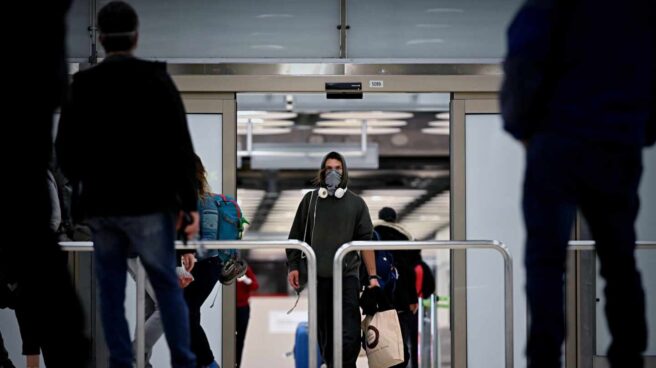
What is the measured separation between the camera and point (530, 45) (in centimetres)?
421

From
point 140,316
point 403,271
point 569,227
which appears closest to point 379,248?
point 140,316

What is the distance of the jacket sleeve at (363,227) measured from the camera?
838 centimetres

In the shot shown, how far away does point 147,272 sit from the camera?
4824mm

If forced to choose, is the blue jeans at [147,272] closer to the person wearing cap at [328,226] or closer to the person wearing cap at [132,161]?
the person wearing cap at [132,161]

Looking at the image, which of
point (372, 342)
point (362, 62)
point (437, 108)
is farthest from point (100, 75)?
point (437, 108)

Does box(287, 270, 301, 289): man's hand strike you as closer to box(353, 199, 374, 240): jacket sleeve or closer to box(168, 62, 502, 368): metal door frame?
box(353, 199, 374, 240): jacket sleeve

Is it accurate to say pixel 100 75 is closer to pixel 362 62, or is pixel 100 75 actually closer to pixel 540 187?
pixel 540 187

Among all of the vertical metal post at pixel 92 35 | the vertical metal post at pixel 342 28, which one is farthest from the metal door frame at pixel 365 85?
the vertical metal post at pixel 92 35

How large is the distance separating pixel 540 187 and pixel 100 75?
1830 millimetres

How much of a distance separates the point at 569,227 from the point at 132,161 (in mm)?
1709

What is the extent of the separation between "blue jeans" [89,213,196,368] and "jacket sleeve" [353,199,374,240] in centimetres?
357

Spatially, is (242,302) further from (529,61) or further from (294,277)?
(529,61)

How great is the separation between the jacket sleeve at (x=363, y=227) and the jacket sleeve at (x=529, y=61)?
13.5 ft

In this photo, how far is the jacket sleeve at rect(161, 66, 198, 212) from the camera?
15.5 feet
